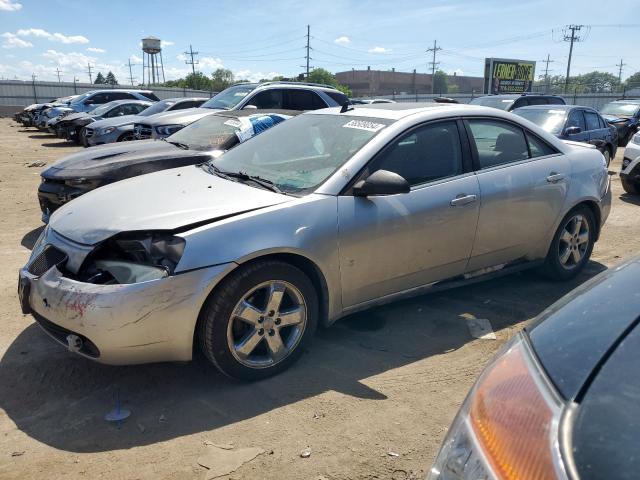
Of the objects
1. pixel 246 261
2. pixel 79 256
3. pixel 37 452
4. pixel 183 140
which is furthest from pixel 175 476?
pixel 183 140

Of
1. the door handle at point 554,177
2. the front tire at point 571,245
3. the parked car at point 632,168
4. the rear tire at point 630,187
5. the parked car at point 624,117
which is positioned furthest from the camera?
the parked car at point 624,117

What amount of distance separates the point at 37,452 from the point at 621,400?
102 inches

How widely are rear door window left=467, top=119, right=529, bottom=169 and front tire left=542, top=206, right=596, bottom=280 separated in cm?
80

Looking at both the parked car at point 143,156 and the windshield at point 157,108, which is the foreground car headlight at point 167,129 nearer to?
the parked car at point 143,156

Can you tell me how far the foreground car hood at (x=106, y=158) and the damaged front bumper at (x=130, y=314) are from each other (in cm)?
315

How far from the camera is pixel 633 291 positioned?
5.44 feet

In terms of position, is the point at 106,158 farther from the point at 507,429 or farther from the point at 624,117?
the point at 624,117

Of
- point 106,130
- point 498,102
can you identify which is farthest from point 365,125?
point 498,102

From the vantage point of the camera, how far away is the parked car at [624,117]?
1769 cm

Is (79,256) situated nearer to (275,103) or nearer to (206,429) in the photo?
(206,429)

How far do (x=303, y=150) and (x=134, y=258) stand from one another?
1.59 metres

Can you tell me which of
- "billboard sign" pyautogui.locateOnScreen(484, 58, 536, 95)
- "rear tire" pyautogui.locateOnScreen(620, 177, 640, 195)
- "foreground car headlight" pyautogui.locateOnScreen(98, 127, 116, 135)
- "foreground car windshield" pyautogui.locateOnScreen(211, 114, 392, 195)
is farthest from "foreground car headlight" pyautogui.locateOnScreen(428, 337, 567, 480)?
"billboard sign" pyautogui.locateOnScreen(484, 58, 536, 95)

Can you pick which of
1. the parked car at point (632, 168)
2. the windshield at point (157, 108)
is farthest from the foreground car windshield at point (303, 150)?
the windshield at point (157, 108)

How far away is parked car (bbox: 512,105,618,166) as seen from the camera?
9.96 m
